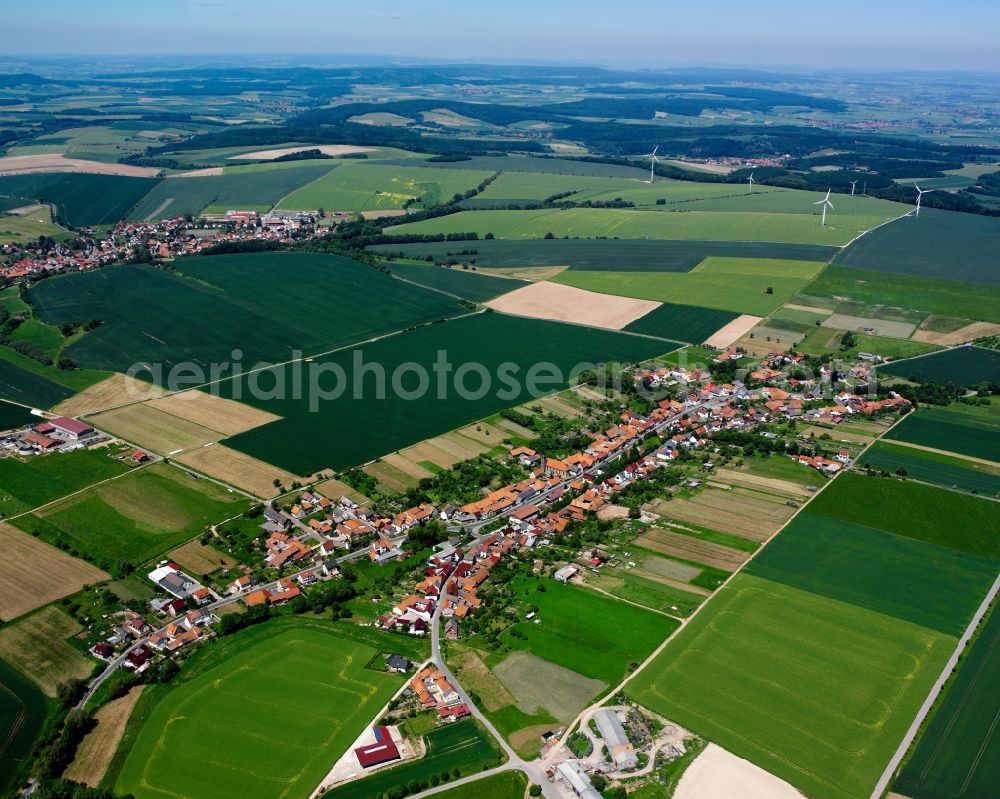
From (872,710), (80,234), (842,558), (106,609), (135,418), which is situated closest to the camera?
(872,710)

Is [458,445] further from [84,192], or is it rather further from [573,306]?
[84,192]

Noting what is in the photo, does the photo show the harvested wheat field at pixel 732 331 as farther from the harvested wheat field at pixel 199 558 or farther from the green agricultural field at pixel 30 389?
the green agricultural field at pixel 30 389

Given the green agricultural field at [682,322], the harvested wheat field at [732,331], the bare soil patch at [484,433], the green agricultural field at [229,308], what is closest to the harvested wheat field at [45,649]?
the bare soil patch at [484,433]

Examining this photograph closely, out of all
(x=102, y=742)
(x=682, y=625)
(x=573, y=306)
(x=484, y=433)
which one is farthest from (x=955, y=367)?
(x=102, y=742)

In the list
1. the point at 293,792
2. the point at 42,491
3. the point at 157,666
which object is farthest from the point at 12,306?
the point at 293,792

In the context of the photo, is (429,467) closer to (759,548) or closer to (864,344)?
(759,548)

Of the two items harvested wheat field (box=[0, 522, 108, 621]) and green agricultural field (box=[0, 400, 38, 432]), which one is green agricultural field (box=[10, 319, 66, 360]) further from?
harvested wheat field (box=[0, 522, 108, 621])

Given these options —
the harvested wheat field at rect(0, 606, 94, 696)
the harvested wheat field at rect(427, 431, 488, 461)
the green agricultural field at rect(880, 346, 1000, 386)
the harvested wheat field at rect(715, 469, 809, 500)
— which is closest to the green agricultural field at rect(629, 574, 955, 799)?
the harvested wheat field at rect(715, 469, 809, 500)
